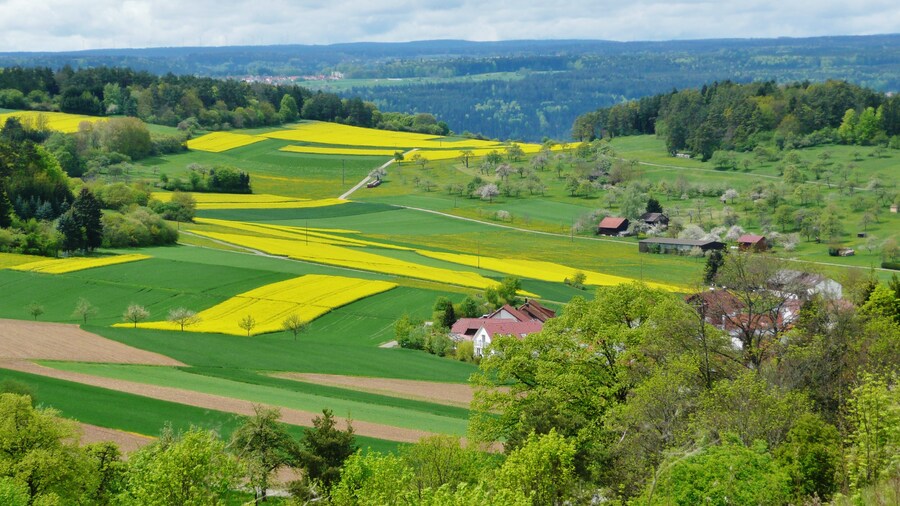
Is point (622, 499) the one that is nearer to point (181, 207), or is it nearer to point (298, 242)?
point (298, 242)

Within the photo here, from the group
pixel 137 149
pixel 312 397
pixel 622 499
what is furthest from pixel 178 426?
pixel 137 149

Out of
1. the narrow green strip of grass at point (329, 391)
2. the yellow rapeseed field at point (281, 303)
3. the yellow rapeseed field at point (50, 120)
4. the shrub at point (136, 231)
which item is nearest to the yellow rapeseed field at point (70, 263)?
the shrub at point (136, 231)

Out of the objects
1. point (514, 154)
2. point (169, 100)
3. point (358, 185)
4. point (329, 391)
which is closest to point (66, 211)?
point (329, 391)

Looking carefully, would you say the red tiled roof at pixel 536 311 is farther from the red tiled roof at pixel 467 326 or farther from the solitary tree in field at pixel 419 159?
the solitary tree in field at pixel 419 159

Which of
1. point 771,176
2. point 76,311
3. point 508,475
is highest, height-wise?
point 508,475

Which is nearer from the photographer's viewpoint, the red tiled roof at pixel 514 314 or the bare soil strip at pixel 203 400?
the bare soil strip at pixel 203 400

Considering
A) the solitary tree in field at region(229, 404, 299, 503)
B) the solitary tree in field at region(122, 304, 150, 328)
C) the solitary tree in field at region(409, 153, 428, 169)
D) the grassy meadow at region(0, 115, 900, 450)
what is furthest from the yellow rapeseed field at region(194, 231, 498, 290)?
the solitary tree in field at region(409, 153, 428, 169)

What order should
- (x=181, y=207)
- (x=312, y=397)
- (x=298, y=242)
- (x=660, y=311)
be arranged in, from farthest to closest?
(x=181, y=207)
(x=298, y=242)
(x=312, y=397)
(x=660, y=311)
